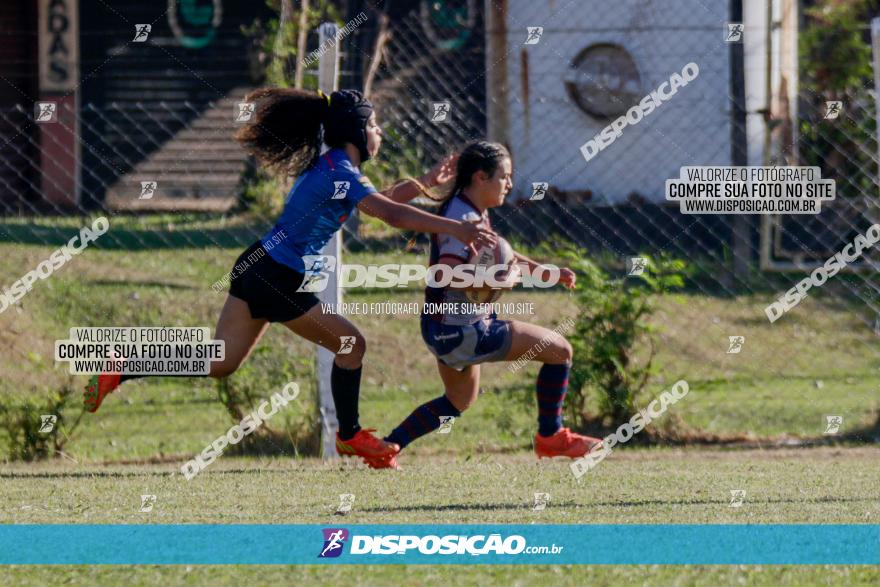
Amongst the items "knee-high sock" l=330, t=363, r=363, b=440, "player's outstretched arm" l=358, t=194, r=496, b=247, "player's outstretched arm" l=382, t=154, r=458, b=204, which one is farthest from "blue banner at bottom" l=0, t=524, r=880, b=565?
"player's outstretched arm" l=382, t=154, r=458, b=204

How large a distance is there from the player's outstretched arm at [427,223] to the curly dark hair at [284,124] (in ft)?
2.64

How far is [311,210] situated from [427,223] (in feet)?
2.34

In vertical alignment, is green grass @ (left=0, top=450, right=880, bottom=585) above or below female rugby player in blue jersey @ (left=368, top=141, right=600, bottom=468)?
below

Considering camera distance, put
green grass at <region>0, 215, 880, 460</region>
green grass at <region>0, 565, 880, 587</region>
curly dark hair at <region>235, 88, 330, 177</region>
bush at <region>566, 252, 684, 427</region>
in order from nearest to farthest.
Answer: green grass at <region>0, 565, 880, 587</region> < curly dark hair at <region>235, 88, 330, 177</region> < bush at <region>566, 252, 684, 427</region> < green grass at <region>0, 215, 880, 460</region>

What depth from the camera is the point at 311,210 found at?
266 inches

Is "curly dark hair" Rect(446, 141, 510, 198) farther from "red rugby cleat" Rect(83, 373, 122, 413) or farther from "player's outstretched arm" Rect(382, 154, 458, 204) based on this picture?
"red rugby cleat" Rect(83, 373, 122, 413)

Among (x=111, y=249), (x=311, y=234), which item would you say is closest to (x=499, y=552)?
(x=311, y=234)

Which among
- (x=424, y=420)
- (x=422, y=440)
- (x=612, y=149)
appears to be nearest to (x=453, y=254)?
(x=424, y=420)

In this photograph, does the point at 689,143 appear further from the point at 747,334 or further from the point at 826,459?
the point at 826,459

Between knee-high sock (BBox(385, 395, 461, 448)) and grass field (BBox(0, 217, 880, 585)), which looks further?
knee-high sock (BBox(385, 395, 461, 448))

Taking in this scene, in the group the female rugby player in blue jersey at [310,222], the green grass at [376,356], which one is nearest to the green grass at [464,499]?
the female rugby player in blue jersey at [310,222]

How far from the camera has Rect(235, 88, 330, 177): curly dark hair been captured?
23.0 feet

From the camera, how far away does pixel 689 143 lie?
12430 mm

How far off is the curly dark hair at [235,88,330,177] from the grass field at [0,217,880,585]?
1579mm
